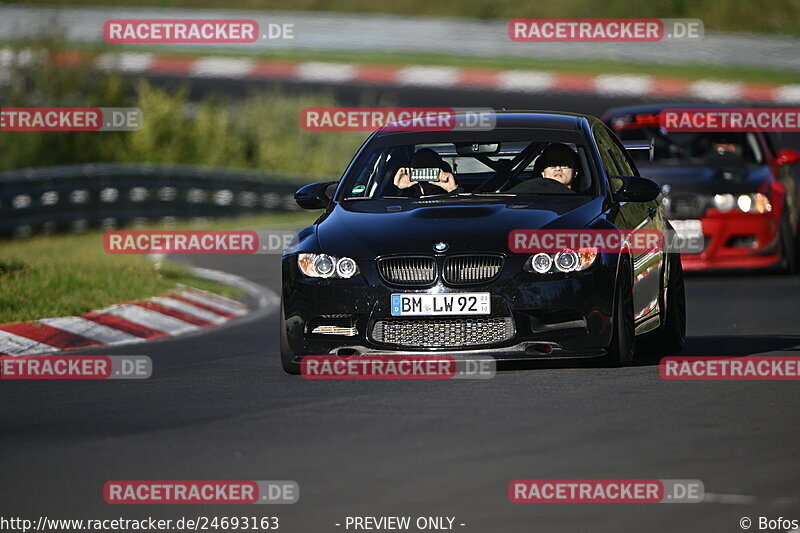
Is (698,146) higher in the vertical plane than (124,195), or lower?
lower

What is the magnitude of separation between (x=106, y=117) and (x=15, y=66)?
5.69ft

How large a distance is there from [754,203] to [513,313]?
8.33 metres

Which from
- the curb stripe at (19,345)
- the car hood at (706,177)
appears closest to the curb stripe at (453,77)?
the car hood at (706,177)

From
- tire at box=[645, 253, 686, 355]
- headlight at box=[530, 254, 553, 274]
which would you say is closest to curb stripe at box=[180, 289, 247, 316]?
tire at box=[645, 253, 686, 355]

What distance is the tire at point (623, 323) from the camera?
9242 mm

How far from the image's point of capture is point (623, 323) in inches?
368

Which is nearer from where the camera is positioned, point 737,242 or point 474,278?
point 474,278

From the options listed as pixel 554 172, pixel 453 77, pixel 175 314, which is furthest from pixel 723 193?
pixel 453 77

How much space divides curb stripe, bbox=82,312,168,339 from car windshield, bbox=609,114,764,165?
5.88 metres

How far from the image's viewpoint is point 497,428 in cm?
746

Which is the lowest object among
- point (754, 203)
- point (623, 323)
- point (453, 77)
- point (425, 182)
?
point (623, 323)

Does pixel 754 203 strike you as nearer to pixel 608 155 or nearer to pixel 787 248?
pixel 787 248

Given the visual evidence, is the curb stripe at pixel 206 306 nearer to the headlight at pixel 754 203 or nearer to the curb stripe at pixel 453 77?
the headlight at pixel 754 203

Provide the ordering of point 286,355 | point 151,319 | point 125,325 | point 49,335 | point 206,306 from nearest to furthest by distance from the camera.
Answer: point 286,355 → point 49,335 → point 125,325 → point 151,319 → point 206,306
